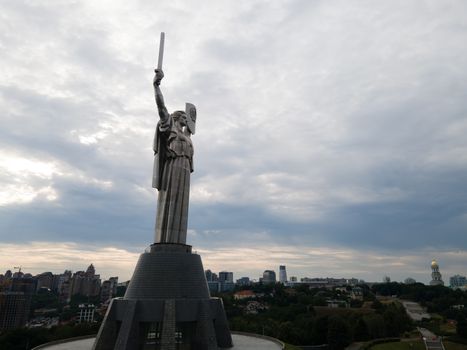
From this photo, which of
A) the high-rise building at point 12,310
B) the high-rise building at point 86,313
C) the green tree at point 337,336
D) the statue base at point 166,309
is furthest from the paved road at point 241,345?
the high-rise building at point 86,313

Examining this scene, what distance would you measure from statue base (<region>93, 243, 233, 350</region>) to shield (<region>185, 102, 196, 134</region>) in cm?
670

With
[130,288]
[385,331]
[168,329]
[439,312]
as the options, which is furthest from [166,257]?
[439,312]

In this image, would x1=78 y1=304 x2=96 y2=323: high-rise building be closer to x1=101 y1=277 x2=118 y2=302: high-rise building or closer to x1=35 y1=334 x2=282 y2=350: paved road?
x1=101 y1=277 x2=118 y2=302: high-rise building

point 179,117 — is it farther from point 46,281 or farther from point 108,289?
point 46,281

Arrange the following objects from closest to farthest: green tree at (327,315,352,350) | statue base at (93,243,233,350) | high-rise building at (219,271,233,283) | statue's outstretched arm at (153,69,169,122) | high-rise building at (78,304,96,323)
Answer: statue base at (93,243,233,350)
statue's outstretched arm at (153,69,169,122)
green tree at (327,315,352,350)
high-rise building at (78,304,96,323)
high-rise building at (219,271,233,283)

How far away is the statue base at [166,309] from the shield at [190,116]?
670cm

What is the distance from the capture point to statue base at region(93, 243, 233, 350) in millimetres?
14953

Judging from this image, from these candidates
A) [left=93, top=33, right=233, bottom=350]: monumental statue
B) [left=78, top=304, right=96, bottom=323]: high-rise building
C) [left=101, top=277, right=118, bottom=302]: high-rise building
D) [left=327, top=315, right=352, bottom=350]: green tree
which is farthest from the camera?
[left=101, top=277, right=118, bottom=302]: high-rise building

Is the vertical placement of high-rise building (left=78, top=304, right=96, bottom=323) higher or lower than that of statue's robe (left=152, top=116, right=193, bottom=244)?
lower

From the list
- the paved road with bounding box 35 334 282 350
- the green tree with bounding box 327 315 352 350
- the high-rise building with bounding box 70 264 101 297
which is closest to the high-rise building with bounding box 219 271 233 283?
the high-rise building with bounding box 70 264 101 297

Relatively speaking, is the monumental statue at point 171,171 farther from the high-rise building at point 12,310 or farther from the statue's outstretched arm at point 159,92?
the high-rise building at point 12,310

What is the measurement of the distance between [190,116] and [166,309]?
34.3 ft

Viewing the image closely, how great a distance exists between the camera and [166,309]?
1521 centimetres

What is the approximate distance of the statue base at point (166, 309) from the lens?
49.1ft
